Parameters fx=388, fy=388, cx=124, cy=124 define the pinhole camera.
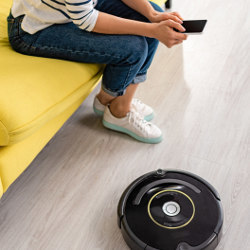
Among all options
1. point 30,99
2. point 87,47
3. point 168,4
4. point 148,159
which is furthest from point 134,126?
point 168,4

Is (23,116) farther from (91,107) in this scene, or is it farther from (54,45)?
(91,107)

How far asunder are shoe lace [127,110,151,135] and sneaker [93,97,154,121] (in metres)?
0.06

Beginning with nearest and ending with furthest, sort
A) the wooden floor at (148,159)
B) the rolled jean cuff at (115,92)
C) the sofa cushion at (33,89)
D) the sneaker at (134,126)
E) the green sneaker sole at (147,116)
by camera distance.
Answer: the sofa cushion at (33,89) → the wooden floor at (148,159) → the rolled jean cuff at (115,92) → the sneaker at (134,126) → the green sneaker sole at (147,116)

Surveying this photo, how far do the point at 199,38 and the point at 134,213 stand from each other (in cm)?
132

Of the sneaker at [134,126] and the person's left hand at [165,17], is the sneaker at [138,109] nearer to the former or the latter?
the sneaker at [134,126]

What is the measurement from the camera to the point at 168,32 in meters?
1.33

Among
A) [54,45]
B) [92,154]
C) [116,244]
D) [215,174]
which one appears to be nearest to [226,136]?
[215,174]

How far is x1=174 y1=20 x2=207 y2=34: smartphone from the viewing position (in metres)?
1.31

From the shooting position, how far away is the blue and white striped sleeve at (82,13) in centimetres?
123

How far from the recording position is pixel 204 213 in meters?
1.22

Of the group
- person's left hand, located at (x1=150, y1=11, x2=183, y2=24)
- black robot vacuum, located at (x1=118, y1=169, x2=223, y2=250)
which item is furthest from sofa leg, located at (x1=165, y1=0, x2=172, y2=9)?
black robot vacuum, located at (x1=118, y1=169, x2=223, y2=250)

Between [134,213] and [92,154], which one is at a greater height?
[134,213]

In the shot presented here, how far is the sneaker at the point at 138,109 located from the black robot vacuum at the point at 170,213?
16.4 inches

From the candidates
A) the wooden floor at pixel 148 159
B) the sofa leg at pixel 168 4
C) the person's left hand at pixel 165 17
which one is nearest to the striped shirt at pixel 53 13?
the person's left hand at pixel 165 17
